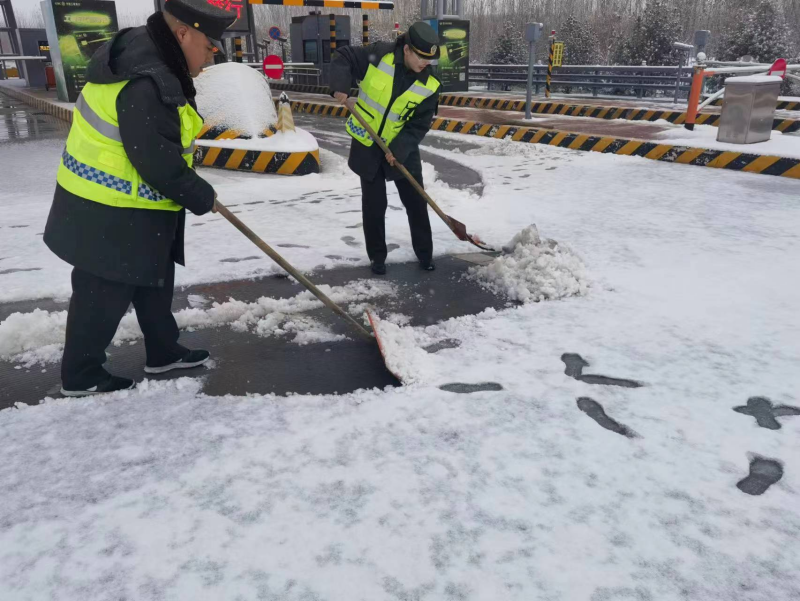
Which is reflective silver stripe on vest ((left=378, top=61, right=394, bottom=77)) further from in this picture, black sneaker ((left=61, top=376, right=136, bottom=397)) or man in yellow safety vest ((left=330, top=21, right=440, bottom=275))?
black sneaker ((left=61, top=376, right=136, bottom=397))

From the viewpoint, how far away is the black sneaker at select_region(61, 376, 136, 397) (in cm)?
247

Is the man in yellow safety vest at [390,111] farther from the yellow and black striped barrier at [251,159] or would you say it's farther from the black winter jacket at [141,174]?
the yellow and black striped barrier at [251,159]

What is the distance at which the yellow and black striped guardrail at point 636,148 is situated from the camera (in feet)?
23.0

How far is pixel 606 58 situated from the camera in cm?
3284

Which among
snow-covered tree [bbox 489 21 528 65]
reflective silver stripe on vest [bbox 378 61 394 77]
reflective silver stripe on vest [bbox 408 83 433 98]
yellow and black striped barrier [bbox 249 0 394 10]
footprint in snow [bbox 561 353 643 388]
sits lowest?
footprint in snow [bbox 561 353 643 388]

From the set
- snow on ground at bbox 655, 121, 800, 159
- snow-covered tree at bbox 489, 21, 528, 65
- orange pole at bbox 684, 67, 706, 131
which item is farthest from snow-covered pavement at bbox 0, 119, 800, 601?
snow-covered tree at bbox 489, 21, 528, 65

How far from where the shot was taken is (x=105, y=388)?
249cm

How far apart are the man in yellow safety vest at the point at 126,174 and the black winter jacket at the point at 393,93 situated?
153 cm

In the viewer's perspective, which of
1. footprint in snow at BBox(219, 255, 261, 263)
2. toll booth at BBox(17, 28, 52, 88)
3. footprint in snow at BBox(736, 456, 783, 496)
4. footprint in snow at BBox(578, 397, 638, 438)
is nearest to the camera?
footprint in snow at BBox(736, 456, 783, 496)

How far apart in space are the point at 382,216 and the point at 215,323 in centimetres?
130

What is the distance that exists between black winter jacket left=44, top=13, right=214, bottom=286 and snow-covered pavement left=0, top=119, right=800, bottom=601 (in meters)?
0.61

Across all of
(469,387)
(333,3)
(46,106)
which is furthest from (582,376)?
(333,3)

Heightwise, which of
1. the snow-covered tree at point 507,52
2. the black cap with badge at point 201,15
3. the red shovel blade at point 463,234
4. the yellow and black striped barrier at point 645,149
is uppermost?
the snow-covered tree at point 507,52

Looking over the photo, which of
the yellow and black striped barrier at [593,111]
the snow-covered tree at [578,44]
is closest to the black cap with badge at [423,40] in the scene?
the yellow and black striped barrier at [593,111]
